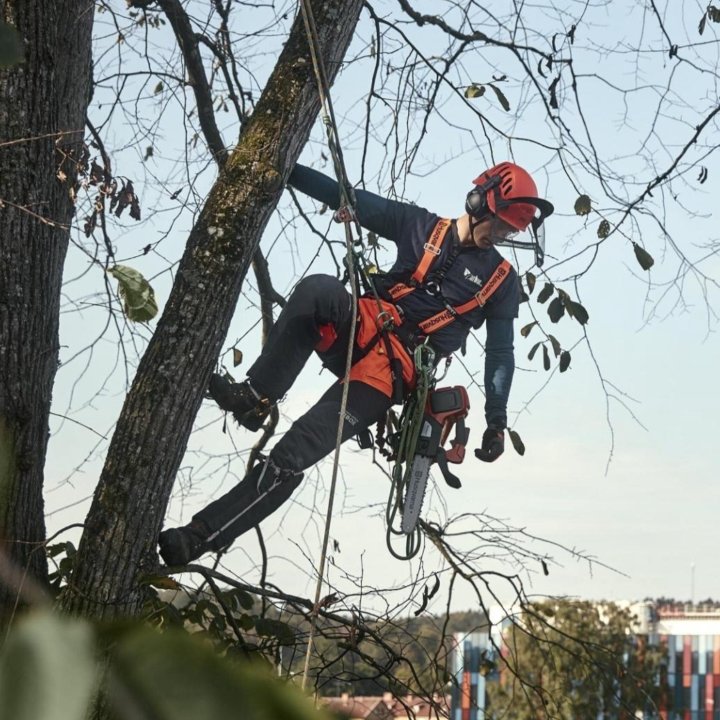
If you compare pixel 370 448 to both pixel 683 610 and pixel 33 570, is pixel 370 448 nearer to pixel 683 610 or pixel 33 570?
pixel 33 570

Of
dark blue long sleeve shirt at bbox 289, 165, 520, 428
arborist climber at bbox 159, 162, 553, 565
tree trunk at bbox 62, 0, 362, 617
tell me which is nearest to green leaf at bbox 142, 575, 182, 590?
tree trunk at bbox 62, 0, 362, 617

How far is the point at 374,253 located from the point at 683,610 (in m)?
52.4

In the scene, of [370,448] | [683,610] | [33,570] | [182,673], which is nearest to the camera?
[182,673]

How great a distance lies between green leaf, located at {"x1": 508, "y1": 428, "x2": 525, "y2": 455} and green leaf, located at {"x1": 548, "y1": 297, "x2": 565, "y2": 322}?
485 mm

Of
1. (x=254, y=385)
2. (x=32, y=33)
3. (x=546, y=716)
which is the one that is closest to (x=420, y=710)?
(x=546, y=716)

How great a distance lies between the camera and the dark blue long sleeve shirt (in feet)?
14.1

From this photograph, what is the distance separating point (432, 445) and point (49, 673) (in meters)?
4.03

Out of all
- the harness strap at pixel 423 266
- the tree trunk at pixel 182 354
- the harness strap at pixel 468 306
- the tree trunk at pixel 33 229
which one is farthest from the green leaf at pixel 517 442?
the tree trunk at pixel 33 229

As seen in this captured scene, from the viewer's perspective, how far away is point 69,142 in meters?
3.13

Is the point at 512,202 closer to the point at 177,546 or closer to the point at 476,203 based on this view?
the point at 476,203

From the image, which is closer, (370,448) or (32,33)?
(32,33)

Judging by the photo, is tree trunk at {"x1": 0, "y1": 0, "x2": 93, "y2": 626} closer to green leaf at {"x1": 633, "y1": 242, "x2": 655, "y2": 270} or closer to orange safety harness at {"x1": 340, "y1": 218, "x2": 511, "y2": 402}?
orange safety harness at {"x1": 340, "y1": 218, "x2": 511, "y2": 402}

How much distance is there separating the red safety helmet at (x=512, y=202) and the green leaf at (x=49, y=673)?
4.24 metres

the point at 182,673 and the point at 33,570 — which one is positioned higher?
the point at 33,570
